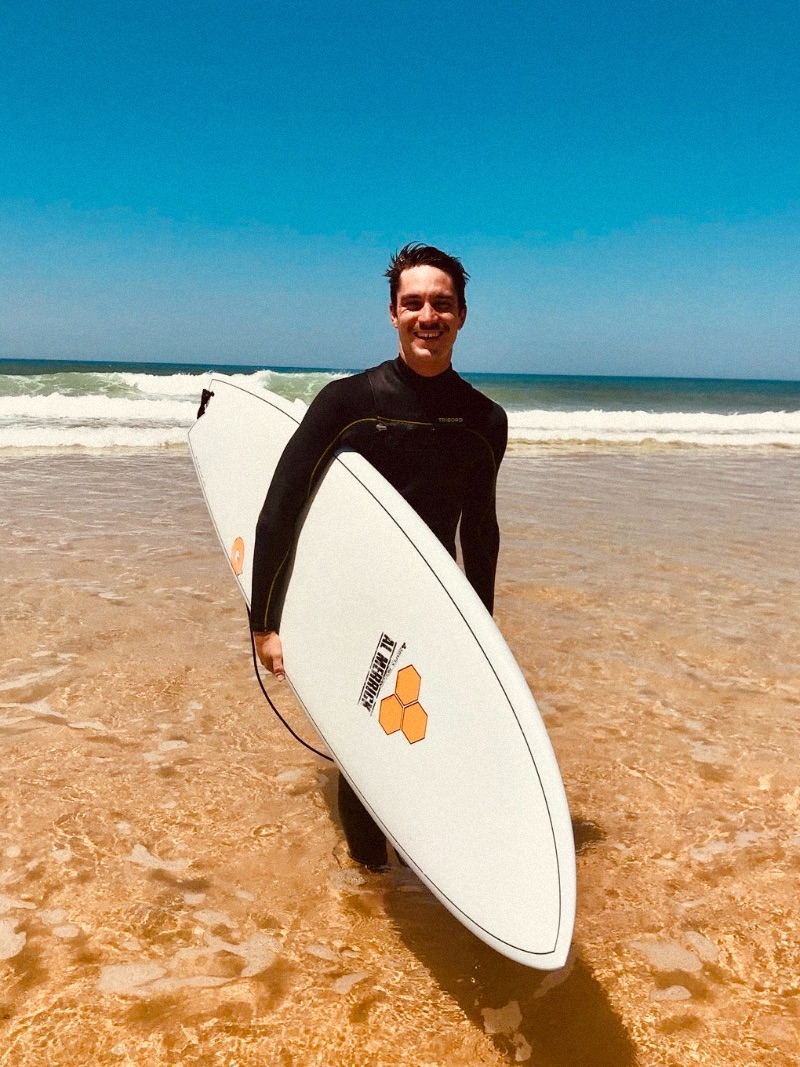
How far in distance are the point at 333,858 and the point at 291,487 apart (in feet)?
3.75

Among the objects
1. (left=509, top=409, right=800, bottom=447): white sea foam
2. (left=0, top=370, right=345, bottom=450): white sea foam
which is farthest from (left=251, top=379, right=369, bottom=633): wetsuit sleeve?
(left=509, top=409, right=800, bottom=447): white sea foam

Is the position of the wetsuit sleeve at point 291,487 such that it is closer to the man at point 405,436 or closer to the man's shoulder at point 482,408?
the man at point 405,436

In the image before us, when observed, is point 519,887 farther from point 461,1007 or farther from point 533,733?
point 461,1007

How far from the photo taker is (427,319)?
7.11ft

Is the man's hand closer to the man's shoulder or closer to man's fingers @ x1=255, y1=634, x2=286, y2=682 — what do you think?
man's fingers @ x1=255, y1=634, x2=286, y2=682

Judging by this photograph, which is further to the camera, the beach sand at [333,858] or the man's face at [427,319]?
the man's face at [427,319]

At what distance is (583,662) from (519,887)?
2443mm

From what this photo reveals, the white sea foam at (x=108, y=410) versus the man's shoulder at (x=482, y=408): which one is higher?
the man's shoulder at (x=482, y=408)

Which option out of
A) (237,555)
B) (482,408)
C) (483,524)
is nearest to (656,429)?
(237,555)

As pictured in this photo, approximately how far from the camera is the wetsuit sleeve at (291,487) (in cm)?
222

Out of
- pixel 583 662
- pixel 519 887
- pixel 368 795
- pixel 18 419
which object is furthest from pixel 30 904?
pixel 18 419

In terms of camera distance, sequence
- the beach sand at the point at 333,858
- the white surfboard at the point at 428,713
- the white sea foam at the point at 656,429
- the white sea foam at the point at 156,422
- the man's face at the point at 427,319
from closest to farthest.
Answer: the white surfboard at the point at 428,713 < the beach sand at the point at 333,858 < the man's face at the point at 427,319 < the white sea foam at the point at 156,422 < the white sea foam at the point at 656,429

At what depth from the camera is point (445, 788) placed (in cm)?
184

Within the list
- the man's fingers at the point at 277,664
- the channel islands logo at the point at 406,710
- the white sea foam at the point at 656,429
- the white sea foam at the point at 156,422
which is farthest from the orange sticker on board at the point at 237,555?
the white sea foam at the point at 656,429
